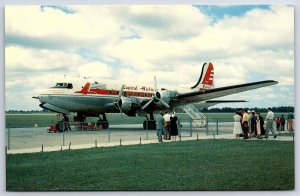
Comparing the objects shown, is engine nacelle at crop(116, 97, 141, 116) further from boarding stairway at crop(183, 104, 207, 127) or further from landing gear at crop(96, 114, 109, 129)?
boarding stairway at crop(183, 104, 207, 127)

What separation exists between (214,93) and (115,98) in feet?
15.4

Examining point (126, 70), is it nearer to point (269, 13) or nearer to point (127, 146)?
point (127, 146)

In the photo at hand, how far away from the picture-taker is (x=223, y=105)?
14.5m

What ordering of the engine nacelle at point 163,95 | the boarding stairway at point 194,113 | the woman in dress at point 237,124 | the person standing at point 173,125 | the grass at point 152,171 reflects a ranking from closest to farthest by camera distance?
the grass at point 152,171, the woman in dress at point 237,124, the person standing at point 173,125, the engine nacelle at point 163,95, the boarding stairway at point 194,113

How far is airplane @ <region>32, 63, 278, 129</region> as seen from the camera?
1656cm

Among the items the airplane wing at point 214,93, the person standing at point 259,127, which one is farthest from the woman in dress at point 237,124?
the airplane wing at point 214,93

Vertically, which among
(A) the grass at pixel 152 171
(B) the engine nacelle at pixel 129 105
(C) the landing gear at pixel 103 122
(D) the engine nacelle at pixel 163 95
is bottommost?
(A) the grass at pixel 152 171

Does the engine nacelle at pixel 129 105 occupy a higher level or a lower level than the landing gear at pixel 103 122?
higher

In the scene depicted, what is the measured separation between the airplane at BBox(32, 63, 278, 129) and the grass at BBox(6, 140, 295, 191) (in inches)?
199

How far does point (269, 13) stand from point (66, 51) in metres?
5.48

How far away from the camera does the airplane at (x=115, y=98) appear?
16562 mm

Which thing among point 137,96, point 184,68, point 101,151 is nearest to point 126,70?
point 184,68

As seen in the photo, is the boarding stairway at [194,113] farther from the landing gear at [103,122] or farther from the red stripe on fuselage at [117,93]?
the landing gear at [103,122]

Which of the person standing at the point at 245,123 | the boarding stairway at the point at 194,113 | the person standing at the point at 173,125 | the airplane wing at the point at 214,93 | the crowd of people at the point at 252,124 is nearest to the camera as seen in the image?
the airplane wing at the point at 214,93
